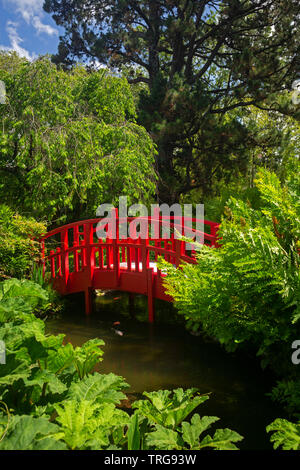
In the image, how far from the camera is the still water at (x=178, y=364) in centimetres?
347

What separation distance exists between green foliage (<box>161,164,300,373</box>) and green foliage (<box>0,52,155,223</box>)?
5.01 meters

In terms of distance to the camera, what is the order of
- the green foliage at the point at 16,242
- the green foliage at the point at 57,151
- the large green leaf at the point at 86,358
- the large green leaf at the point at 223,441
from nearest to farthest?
the large green leaf at the point at 223,441 → the large green leaf at the point at 86,358 → the green foliage at the point at 16,242 → the green foliage at the point at 57,151

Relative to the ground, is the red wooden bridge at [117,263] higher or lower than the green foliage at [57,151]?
lower

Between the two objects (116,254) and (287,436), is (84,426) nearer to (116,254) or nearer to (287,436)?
(287,436)

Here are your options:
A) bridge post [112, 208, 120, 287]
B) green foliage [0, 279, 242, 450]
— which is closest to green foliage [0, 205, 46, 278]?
bridge post [112, 208, 120, 287]

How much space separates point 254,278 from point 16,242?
4.87m

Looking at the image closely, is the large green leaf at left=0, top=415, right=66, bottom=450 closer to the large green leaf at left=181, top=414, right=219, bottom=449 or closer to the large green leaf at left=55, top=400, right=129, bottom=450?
the large green leaf at left=55, top=400, right=129, bottom=450

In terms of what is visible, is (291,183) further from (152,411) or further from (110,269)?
(110,269)

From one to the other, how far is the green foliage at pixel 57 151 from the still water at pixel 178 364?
233cm

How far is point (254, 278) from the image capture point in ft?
6.68

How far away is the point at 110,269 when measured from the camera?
659 cm

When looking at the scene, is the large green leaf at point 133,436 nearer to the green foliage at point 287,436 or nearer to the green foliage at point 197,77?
the green foliage at point 287,436

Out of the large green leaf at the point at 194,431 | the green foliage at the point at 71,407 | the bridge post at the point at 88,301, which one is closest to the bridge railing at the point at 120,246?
the bridge post at the point at 88,301

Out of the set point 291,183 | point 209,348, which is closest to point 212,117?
point 209,348
